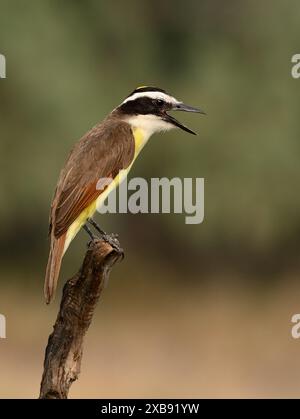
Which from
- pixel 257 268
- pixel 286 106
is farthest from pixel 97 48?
pixel 257 268

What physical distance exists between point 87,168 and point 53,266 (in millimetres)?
537

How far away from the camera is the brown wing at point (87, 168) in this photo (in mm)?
4738

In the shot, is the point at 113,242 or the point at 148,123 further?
the point at 148,123

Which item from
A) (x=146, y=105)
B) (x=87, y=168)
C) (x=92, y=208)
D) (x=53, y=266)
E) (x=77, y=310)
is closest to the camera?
(x=77, y=310)

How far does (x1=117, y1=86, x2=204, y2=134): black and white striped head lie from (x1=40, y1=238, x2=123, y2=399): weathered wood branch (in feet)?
3.46

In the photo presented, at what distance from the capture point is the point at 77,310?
442 cm

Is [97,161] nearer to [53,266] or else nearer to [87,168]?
[87,168]

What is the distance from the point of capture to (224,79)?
38.0 ft

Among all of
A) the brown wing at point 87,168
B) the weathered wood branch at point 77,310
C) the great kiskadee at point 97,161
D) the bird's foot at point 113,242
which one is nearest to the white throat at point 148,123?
the great kiskadee at point 97,161

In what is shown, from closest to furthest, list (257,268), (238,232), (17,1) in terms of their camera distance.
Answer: (17,1) < (238,232) < (257,268)

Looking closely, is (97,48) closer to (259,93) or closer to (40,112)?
(40,112)

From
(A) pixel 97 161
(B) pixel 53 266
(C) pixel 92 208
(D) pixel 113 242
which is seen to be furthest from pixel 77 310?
(A) pixel 97 161

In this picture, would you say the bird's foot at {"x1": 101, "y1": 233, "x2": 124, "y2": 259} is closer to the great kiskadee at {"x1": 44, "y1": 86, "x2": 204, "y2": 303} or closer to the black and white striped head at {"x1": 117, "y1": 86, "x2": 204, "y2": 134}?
the great kiskadee at {"x1": 44, "y1": 86, "x2": 204, "y2": 303}

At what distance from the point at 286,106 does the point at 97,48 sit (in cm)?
216
